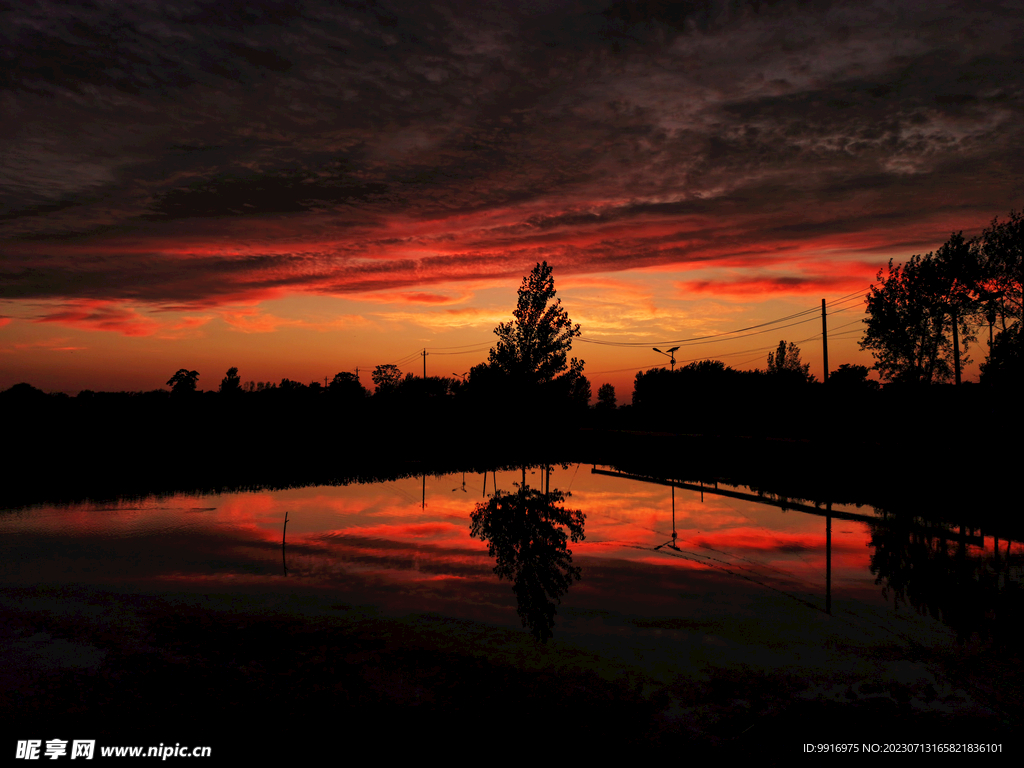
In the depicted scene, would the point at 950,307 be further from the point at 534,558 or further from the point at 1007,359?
the point at 534,558

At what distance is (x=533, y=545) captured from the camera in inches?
955

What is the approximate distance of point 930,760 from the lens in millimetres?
8984

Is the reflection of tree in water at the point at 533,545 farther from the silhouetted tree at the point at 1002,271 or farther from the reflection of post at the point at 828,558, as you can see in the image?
the silhouetted tree at the point at 1002,271

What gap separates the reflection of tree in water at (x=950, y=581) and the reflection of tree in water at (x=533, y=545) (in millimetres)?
9682

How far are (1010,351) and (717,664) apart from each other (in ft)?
168

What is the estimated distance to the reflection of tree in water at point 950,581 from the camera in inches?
574

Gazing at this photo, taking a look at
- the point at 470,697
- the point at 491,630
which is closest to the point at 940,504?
the point at 491,630

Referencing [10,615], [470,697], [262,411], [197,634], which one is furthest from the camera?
[262,411]

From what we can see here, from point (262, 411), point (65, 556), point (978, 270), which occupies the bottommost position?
point (65, 556)

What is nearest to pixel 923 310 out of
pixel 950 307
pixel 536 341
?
pixel 950 307

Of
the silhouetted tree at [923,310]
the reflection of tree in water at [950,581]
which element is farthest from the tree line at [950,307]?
the reflection of tree in water at [950,581]

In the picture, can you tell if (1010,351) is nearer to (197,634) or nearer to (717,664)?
(717,664)

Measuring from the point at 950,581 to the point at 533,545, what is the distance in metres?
14.1

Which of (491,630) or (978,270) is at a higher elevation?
(978,270)
